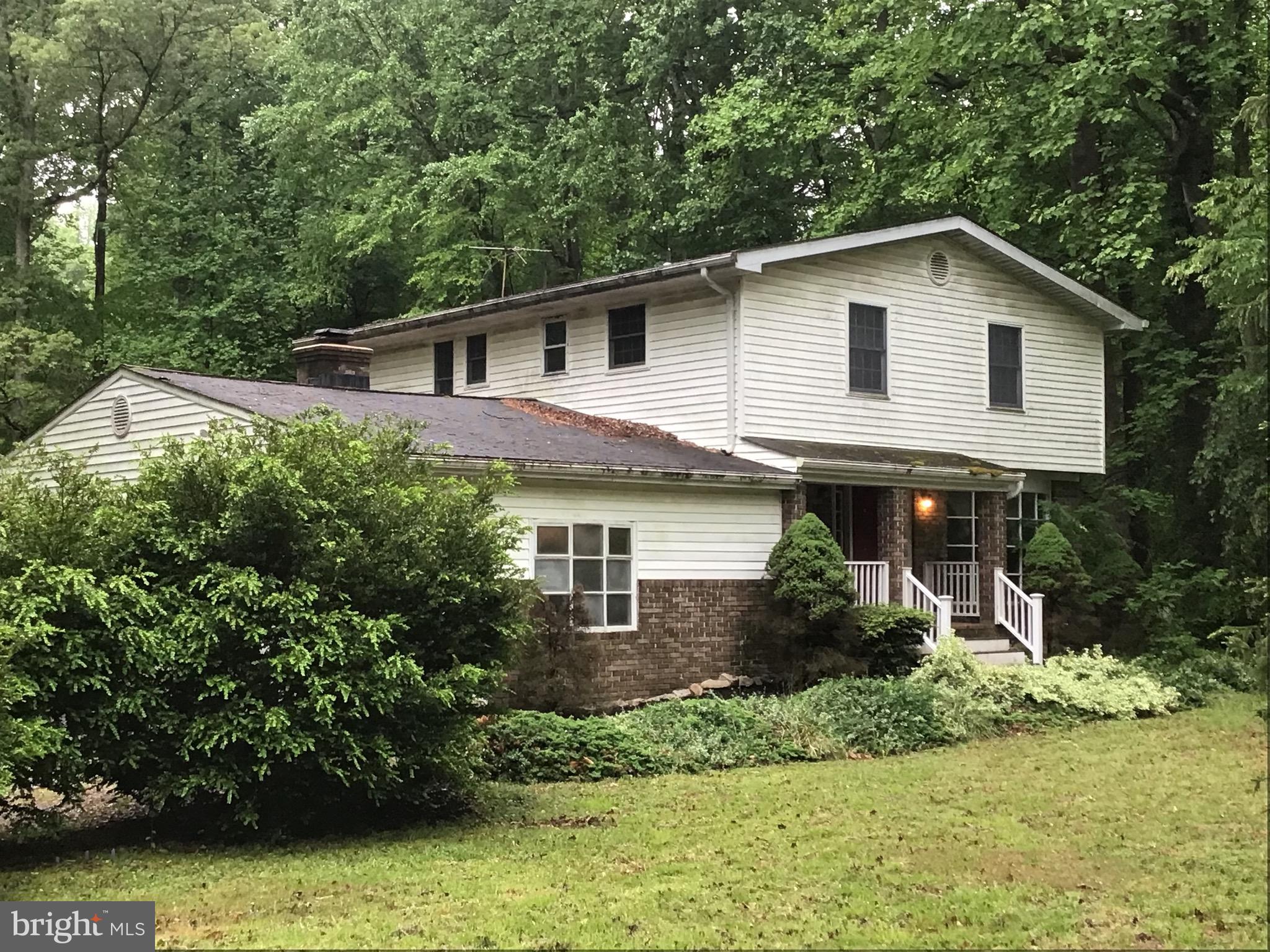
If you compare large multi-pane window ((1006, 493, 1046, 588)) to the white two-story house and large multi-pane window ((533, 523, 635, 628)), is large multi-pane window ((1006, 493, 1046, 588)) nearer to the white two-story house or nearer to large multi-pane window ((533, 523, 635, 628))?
the white two-story house

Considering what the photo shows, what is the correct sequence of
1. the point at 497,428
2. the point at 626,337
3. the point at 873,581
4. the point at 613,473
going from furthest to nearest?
the point at 626,337 < the point at 873,581 < the point at 497,428 < the point at 613,473

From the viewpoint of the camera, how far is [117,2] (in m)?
31.0

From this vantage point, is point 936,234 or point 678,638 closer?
point 678,638

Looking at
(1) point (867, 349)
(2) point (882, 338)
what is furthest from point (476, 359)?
(2) point (882, 338)

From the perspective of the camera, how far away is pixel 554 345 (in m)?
21.5

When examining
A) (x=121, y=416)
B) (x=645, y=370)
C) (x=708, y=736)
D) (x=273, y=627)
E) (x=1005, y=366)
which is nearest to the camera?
(x=273, y=627)

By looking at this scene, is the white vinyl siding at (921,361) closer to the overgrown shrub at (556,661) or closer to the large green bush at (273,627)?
the overgrown shrub at (556,661)

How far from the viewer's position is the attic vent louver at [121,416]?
55.6 ft

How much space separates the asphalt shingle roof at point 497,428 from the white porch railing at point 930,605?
2.52 metres

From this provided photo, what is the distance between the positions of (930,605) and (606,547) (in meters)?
4.96

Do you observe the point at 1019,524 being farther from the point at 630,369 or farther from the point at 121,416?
the point at 121,416

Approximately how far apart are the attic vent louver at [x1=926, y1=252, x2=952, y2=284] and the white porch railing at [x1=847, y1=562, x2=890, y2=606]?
4.91m

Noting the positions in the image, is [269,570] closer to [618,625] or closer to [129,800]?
[129,800]

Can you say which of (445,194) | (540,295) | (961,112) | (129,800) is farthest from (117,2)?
(129,800)
